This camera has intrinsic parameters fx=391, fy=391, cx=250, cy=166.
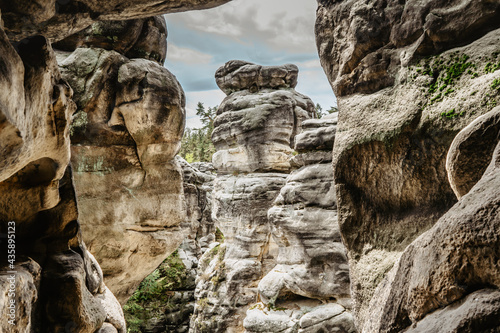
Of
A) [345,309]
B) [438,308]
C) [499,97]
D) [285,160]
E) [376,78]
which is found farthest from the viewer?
[285,160]

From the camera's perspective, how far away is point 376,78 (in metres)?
6.84

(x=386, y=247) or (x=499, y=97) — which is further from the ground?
(x=499, y=97)

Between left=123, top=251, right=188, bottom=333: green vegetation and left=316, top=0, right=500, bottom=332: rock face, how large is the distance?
19374 millimetres

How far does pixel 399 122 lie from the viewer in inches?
243

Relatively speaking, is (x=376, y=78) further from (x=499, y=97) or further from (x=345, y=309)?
(x=345, y=309)

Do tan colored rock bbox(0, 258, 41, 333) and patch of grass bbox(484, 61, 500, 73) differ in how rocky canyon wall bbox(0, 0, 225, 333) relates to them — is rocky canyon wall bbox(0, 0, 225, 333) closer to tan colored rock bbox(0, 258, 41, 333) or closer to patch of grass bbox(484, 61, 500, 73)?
tan colored rock bbox(0, 258, 41, 333)

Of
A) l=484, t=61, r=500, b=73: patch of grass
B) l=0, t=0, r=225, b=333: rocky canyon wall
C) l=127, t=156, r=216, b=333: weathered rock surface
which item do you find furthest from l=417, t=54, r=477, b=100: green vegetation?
l=127, t=156, r=216, b=333: weathered rock surface

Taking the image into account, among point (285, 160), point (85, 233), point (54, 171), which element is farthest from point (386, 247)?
point (285, 160)

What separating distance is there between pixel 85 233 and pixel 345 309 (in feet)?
30.8

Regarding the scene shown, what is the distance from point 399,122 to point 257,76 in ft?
57.7

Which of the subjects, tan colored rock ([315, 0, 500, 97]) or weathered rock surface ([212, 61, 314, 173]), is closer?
tan colored rock ([315, 0, 500, 97])

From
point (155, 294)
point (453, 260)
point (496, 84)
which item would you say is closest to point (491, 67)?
point (496, 84)

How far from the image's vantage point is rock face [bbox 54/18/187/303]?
12297 mm

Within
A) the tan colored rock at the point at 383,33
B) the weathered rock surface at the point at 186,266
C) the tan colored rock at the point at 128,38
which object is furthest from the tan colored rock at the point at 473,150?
the weathered rock surface at the point at 186,266
